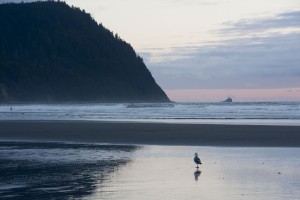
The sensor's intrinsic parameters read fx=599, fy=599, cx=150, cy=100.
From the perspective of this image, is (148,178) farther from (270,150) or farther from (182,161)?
(270,150)

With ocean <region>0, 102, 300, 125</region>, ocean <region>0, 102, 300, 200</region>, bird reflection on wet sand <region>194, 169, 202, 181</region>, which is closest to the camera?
ocean <region>0, 102, 300, 200</region>

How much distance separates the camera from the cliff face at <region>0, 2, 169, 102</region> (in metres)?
120

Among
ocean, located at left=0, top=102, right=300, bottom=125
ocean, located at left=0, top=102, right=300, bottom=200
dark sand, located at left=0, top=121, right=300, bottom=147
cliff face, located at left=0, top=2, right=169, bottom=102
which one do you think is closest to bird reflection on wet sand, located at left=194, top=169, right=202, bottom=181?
ocean, located at left=0, top=102, right=300, bottom=200

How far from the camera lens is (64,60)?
13388 centimetres

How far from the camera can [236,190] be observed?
490 inches

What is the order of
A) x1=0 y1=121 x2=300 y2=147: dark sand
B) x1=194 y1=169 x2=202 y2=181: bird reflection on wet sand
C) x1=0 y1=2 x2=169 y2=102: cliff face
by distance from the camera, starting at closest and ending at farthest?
1. x1=194 y1=169 x2=202 y2=181: bird reflection on wet sand
2. x1=0 y1=121 x2=300 y2=147: dark sand
3. x1=0 y1=2 x2=169 y2=102: cliff face

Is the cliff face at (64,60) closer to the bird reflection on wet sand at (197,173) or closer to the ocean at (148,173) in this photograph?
the ocean at (148,173)

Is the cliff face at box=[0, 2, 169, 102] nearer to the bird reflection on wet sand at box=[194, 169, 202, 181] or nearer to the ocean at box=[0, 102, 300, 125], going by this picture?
the ocean at box=[0, 102, 300, 125]

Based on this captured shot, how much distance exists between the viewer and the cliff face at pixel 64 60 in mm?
120000

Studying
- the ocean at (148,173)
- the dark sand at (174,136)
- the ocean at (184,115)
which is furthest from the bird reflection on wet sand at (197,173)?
the ocean at (184,115)

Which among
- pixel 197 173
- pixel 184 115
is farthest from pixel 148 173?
pixel 184 115

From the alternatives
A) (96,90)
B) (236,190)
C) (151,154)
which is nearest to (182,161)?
(151,154)

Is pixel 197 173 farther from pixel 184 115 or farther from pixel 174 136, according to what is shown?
pixel 184 115

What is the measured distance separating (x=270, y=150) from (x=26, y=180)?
9.76 metres
